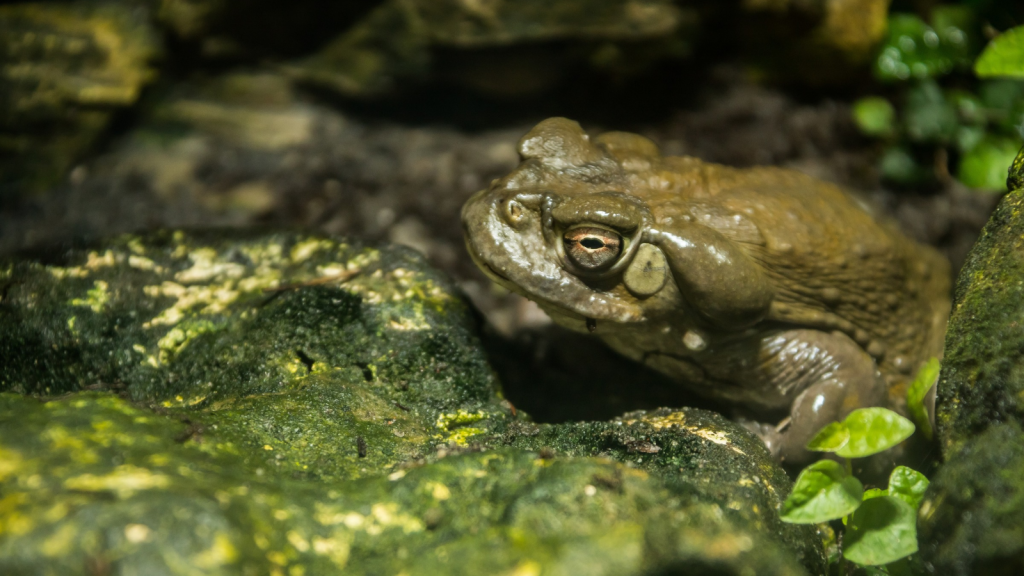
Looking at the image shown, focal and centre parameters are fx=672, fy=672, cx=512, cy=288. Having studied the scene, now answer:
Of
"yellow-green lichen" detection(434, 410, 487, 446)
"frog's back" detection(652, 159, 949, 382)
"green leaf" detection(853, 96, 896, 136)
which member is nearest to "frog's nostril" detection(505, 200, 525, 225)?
"frog's back" detection(652, 159, 949, 382)

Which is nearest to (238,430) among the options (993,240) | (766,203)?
(766,203)

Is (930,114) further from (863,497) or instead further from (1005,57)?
(863,497)

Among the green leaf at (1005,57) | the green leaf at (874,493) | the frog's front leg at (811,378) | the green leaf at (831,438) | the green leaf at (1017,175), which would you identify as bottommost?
the frog's front leg at (811,378)

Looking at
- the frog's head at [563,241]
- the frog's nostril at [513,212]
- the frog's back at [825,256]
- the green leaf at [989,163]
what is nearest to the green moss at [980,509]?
the frog's back at [825,256]

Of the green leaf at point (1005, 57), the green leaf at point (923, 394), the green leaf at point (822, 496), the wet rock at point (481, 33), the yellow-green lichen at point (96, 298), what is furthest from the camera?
the wet rock at point (481, 33)

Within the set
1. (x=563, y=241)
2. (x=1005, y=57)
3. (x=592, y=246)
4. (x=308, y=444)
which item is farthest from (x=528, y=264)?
(x=1005, y=57)

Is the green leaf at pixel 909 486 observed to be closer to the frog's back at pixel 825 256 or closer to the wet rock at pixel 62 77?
the frog's back at pixel 825 256
